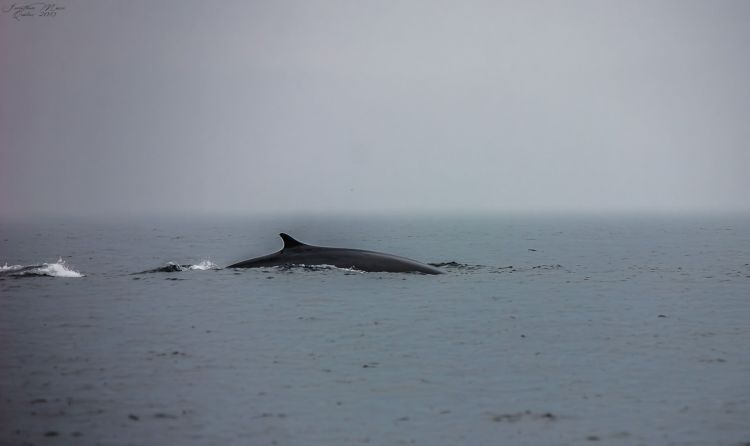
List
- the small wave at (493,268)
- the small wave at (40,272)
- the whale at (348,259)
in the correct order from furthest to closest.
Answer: the small wave at (493,268) < the small wave at (40,272) < the whale at (348,259)

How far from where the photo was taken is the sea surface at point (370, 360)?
45.6ft

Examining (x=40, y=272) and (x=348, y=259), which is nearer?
(x=348, y=259)

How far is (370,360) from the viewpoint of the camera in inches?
755

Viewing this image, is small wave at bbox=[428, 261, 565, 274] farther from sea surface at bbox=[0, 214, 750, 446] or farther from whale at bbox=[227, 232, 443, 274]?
whale at bbox=[227, 232, 443, 274]

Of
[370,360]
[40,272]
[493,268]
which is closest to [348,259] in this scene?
[493,268]

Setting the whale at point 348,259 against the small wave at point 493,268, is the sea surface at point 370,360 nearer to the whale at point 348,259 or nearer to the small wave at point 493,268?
the whale at point 348,259

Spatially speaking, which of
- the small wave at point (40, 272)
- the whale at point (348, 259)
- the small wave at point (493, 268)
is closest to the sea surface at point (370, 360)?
the small wave at point (40, 272)

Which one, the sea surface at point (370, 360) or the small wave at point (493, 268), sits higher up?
the small wave at point (493, 268)

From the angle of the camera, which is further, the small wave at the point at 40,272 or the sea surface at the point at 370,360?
the small wave at the point at 40,272

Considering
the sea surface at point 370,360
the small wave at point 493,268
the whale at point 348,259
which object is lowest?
the sea surface at point 370,360

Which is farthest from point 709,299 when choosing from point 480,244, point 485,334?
point 480,244

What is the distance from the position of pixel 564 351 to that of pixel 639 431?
22.6 ft

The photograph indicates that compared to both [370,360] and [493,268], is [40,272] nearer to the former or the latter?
[493,268]

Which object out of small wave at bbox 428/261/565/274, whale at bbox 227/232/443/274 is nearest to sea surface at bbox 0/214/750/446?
whale at bbox 227/232/443/274
